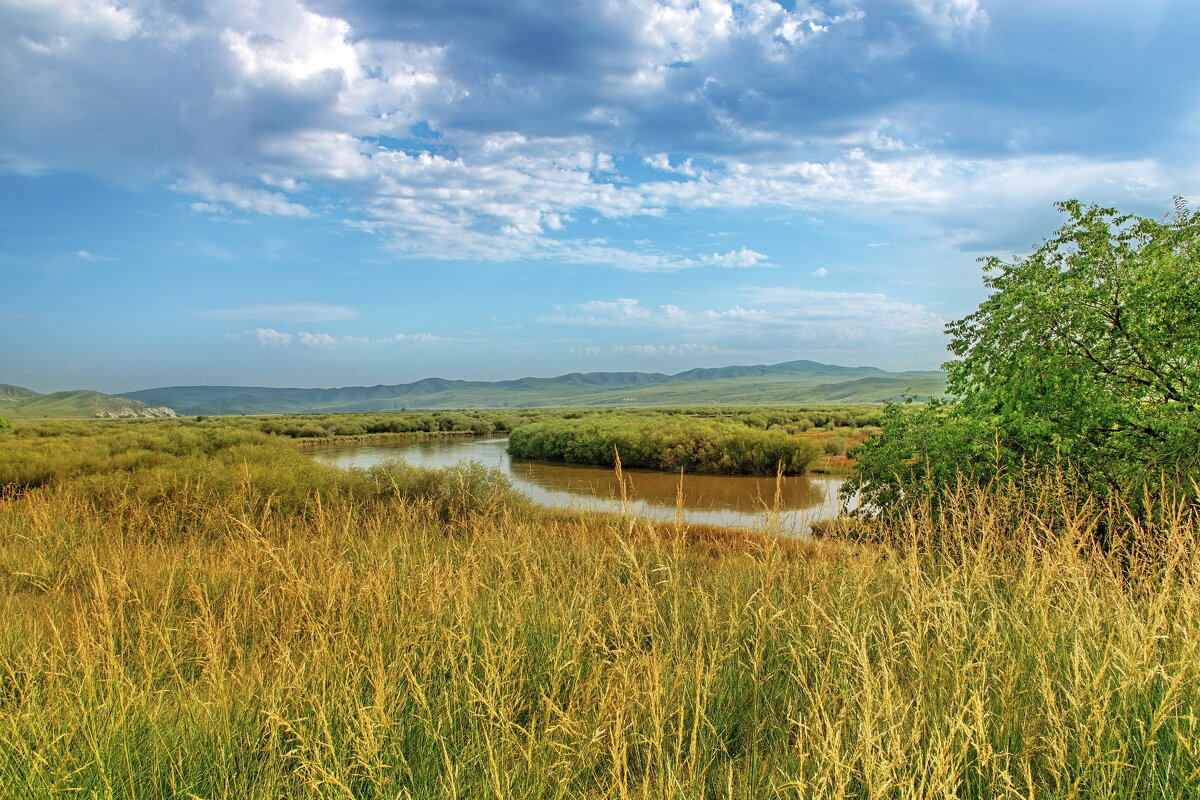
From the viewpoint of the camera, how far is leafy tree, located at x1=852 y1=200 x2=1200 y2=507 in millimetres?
7957

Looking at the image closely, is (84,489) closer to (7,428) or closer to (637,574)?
(637,574)

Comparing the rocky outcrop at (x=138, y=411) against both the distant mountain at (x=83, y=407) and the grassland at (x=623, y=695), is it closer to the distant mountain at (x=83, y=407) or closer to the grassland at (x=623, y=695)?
the distant mountain at (x=83, y=407)

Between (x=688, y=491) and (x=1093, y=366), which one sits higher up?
(x=1093, y=366)

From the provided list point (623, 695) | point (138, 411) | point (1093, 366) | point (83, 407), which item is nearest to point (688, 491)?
point (1093, 366)

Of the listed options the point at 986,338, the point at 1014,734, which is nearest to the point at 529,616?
the point at 1014,734

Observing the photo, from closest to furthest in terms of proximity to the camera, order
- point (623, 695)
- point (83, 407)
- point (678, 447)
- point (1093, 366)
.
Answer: point (623, 695) → point (1093, 366) → point (678, 447) → point (83, 407)

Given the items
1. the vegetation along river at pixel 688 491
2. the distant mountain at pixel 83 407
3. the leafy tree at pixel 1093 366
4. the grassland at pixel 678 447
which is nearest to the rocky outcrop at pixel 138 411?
the distant mountain at pixel 83 407

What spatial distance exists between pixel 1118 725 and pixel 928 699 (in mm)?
732

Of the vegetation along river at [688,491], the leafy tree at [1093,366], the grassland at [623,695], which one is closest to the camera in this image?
the grassland at [623,695]

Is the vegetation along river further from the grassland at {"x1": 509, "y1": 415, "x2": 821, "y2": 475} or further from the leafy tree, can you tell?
the leafy tree

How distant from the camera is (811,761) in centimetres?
237

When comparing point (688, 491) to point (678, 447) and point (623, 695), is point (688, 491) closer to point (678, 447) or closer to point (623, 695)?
point (678, 447)

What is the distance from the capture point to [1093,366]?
873 centimetres

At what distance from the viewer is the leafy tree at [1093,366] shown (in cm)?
796
